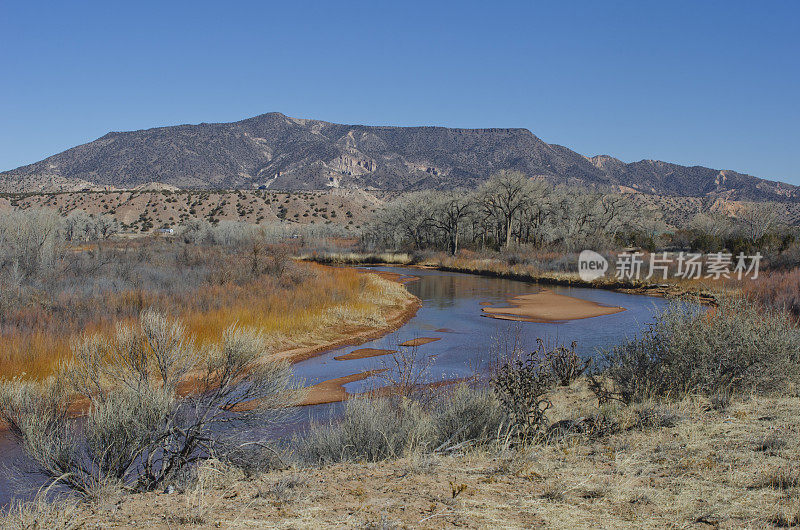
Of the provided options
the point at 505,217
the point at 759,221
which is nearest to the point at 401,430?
the point at 505,217

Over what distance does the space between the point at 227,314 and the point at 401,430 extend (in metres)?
11.6

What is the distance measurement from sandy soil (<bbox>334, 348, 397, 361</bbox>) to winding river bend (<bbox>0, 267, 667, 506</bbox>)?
6 cm

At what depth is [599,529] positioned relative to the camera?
3.94 m

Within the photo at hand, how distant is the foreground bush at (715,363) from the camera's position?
852 centimetres

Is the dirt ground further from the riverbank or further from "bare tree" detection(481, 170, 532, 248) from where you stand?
"bare tree" detection(481, 170, 532, 248)

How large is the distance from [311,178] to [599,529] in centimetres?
13856

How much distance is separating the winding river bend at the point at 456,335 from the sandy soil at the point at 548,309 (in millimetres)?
573

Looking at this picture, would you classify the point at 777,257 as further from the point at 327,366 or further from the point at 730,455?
the point at 730,455

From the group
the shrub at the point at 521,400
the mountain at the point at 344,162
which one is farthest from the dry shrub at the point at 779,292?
the mountain at the point at 344,162

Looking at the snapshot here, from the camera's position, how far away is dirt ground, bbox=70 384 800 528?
4.16 m

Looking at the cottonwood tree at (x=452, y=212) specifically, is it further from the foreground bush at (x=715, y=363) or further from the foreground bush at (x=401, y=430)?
the foreground bush at (x=401, y=430)

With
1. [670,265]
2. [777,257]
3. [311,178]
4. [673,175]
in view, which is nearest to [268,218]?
[311,178]

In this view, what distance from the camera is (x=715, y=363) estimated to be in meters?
8.62

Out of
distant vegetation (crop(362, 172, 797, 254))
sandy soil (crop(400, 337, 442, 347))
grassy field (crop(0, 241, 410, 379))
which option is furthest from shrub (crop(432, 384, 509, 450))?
distant vegetation (crop(362, 172, 797, 254))
